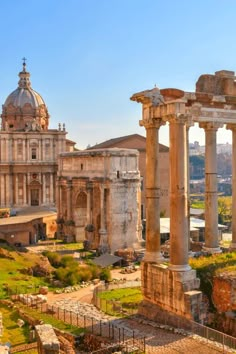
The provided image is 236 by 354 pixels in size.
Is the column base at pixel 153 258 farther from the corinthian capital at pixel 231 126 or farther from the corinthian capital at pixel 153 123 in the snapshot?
the corinthian capital at pixel 231 126

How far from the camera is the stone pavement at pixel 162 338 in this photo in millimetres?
13525

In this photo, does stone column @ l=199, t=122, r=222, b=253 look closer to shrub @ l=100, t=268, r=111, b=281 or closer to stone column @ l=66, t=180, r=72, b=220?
shrub @ l=100, t=268, r=111, b=281

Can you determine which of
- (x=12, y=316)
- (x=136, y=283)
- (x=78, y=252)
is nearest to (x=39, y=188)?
(x=78, y=252)

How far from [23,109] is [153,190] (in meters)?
43.8

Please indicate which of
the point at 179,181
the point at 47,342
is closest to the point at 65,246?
the point at 179,181

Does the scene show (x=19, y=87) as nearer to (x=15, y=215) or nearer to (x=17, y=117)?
(x=17, y=117)

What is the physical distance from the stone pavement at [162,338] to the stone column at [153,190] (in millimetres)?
2289

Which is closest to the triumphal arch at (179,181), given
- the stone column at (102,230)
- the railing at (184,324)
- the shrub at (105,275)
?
the railing at (184,324)

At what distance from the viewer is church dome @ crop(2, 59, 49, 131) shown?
58.3 meters

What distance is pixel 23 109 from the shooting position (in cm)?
5847

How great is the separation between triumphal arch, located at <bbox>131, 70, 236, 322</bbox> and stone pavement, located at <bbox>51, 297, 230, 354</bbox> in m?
0.69

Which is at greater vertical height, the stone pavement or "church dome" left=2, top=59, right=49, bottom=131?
"church dome" left=2, top=59, right=49, bottom=131

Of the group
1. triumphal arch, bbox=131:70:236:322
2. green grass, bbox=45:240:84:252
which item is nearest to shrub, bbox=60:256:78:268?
green grass, bbox=45:240:84:252

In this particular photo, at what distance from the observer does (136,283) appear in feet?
91.8
